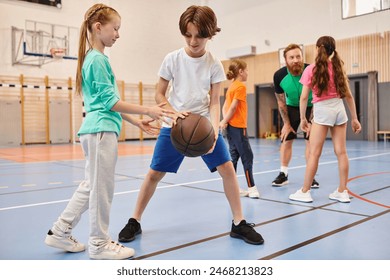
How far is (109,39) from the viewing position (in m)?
2.26

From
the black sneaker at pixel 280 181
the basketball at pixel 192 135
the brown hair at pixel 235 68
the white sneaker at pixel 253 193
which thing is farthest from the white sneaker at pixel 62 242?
the black sneaker at pixel 280 181

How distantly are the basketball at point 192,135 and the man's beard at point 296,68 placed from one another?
2482 mm

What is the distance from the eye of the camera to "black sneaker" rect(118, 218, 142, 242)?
2637 mm

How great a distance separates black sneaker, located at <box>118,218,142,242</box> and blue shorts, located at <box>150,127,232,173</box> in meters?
0.43

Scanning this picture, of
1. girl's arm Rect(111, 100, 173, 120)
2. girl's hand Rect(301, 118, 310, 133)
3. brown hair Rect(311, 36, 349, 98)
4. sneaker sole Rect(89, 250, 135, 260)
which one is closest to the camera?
girl's arm Rect(111, 100, 173, 120)

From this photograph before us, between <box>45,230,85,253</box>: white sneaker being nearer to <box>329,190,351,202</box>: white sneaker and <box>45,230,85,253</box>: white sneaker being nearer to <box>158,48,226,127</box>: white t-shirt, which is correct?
<box>158,48,226,127</box>: white t-shirt

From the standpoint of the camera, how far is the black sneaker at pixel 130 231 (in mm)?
2637

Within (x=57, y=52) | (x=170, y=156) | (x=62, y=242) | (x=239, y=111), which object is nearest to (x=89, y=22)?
(x=170, y=156)

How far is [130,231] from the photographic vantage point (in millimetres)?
2697

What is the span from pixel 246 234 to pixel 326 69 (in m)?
1.93

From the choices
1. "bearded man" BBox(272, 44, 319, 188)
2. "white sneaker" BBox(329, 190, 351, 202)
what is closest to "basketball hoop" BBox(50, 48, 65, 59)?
"bearded man" BBox(272, 44, 319, 188)

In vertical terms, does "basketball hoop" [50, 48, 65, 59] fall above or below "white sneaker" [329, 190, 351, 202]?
above

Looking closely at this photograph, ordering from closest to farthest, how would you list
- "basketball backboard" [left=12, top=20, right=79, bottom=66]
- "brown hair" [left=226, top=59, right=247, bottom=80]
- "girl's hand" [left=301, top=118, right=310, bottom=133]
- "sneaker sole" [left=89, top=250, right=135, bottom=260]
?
1. "sneaker sole" [left=89, top=250, right=135, bottom=260]
2. "girl's hand" [left=301, top=118, right=310, bottom=133]
3. "brown hair" [left=226, top=59, right=247, bottom=80]
4. "basketball backboard" [left=12, top=20, right=79, bottom=66]

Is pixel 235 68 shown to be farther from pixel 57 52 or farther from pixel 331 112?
pixel 57 52
